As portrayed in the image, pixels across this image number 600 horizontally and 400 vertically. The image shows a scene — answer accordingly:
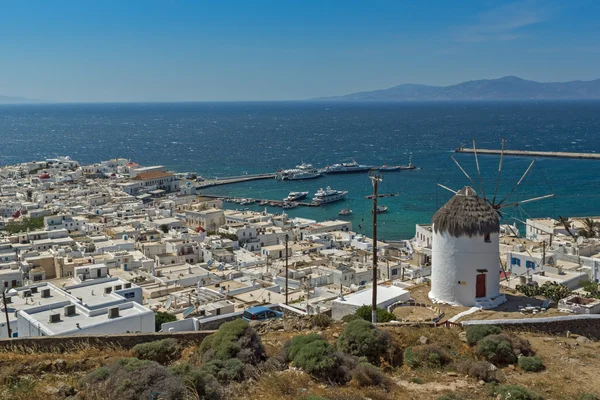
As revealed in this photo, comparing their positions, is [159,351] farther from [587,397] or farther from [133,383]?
[587,397]

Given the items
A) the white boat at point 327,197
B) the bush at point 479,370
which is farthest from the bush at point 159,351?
the white boat at point 327,197

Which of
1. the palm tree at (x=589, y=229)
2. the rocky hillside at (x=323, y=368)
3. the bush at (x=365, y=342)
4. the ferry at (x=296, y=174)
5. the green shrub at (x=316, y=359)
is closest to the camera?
the rocky hillside at (x=323, y=368)

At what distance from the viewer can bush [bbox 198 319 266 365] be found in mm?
12266

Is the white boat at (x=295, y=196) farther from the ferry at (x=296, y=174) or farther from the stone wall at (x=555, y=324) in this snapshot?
the stone wall at (x=555, y=324)

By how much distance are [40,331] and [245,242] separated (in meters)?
34.9

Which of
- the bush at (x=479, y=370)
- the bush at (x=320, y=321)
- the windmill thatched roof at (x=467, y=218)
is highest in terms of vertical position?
the windmill thatched roof at (x=467, y=218)

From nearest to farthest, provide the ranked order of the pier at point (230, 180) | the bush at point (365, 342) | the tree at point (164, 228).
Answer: the bush at point (365, 342), the tree at point (164, 228), the pier at point (230, 180)

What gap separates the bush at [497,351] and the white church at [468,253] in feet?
15.9

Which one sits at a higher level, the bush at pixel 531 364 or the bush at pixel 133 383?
the bush at pixel 133 383

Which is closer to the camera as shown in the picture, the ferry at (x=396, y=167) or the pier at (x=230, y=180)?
the pier at (x=230, y=180)

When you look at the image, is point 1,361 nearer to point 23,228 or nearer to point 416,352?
point 416,352

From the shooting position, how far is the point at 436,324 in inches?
615

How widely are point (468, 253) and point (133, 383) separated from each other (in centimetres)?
1159

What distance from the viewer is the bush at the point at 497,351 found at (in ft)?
43.7
